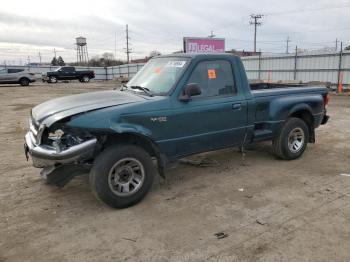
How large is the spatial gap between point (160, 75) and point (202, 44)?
16.3 meters

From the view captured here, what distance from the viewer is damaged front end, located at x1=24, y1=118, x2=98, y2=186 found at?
149 inches

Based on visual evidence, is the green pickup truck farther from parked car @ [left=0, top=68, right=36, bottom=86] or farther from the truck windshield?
parked car @ [left=0, top=68, right=36, bottom=86]

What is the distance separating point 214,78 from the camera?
4.98 m

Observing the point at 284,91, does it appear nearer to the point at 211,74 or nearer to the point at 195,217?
the point at 211,74

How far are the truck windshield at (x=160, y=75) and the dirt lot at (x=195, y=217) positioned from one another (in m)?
1.43

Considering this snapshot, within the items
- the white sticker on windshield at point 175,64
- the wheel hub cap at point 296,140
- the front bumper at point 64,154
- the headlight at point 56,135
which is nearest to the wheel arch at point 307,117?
the wheel hub cap at point 296,140

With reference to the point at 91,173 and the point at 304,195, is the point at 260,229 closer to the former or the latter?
the point at 304,195

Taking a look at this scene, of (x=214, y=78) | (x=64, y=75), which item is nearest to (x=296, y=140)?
(x=214, y=78)

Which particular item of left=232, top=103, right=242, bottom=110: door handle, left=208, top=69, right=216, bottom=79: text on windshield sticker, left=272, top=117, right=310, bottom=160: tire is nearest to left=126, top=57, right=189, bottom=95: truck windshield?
left=208, top=69, right=216, bottom=79: text on windshield sticker

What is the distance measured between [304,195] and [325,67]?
20.1 m

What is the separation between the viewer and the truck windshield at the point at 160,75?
4652 mm

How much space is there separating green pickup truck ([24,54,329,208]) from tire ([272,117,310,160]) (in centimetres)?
2

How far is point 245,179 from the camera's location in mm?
5160

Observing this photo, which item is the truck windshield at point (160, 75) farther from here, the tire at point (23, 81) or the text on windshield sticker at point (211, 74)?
the tire at point (23, 81)
